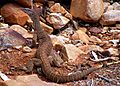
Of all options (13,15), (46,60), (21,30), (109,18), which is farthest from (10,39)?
(109,18)

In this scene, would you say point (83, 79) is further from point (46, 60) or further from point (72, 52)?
point (72, 52)

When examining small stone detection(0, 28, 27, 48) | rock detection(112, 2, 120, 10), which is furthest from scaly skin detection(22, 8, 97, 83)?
rock detection(112, 2, 120, 10)

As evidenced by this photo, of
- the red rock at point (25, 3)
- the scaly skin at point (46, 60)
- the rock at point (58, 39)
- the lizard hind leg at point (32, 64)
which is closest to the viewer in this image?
the scaly skin at point (46, 60)

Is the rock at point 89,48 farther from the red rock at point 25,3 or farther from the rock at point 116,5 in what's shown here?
the rock at point 116,5

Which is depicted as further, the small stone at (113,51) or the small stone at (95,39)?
the small stone at (95,39)

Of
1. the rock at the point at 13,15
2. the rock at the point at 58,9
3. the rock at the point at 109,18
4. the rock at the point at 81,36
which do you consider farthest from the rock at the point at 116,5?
the rock at the point at 13,15

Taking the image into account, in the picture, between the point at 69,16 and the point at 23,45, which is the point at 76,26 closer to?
the point at 69,16

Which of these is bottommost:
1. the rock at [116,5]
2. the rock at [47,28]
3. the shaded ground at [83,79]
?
the shaded ground at [83,79]
